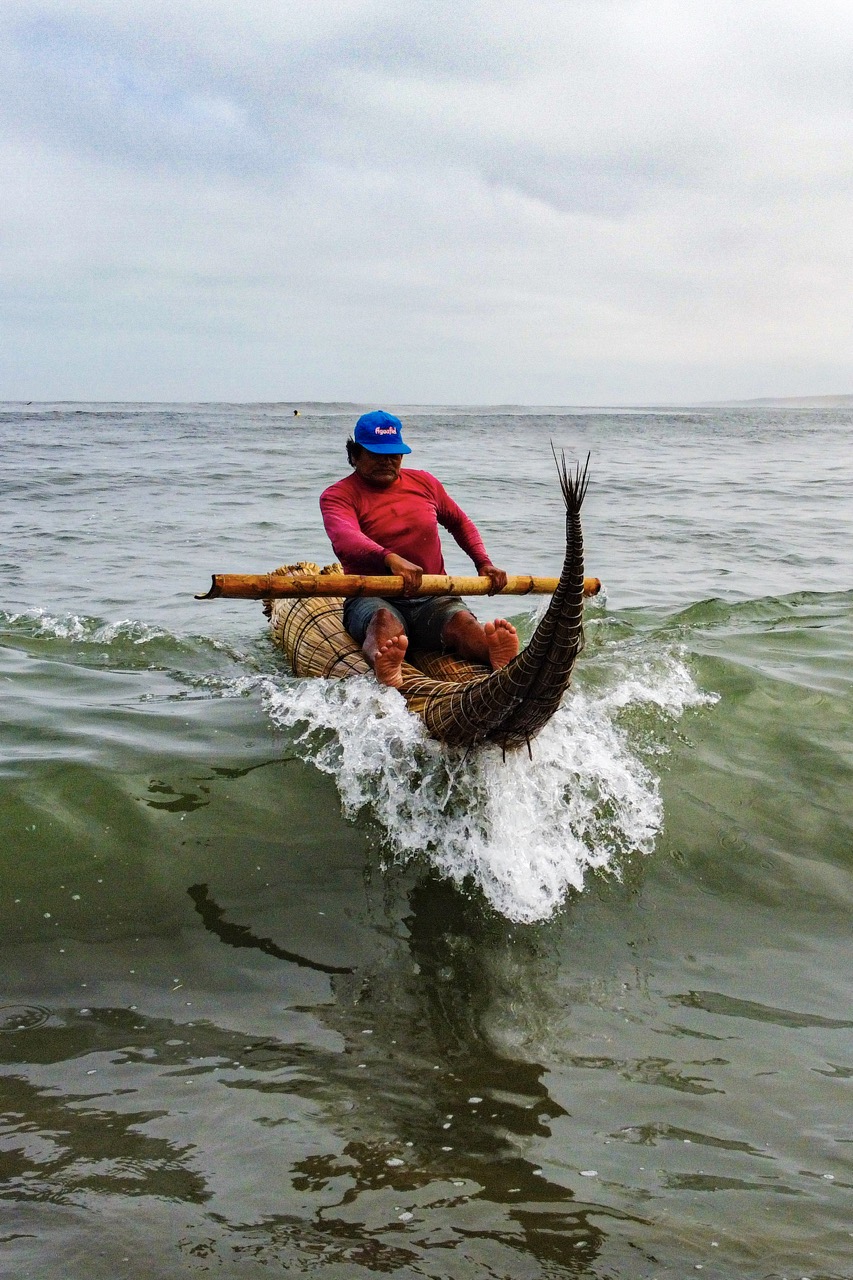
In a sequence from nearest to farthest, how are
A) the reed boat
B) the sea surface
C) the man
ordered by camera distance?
the sea surface < the reed boat < the man

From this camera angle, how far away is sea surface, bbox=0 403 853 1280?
9.46ft

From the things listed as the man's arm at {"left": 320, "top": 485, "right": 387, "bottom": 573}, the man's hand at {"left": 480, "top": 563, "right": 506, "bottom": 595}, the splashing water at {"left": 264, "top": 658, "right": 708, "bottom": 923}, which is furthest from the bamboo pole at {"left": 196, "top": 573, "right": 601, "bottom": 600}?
the splashing water at {"left": 264, "top": 658, "right": 708, "bottom": 923}

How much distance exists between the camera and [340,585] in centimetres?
554

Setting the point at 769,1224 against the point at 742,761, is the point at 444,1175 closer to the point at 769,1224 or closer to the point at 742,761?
the point at 769,1224

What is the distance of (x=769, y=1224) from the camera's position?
9.48 feet

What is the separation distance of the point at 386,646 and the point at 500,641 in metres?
0.65

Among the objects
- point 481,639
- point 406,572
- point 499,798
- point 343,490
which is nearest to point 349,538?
point 343,490

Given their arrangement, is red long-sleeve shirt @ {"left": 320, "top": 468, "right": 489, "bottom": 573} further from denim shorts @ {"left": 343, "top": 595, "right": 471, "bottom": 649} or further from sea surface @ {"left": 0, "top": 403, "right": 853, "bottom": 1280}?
sea surface @ {"left": 0, "top": 403, "right": 853, "bottom": 1280}

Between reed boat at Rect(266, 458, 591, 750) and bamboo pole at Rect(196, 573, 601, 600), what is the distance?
0.20ft

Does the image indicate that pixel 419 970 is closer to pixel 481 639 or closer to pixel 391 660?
pixel 391 660

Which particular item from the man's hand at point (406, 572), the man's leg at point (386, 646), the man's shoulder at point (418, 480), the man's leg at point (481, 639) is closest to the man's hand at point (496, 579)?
the man's leg at point (481, 639)

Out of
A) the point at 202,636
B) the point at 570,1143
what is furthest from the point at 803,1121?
the point at 202,636

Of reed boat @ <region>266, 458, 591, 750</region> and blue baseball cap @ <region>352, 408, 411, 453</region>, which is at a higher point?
blue baseball cap @ <region>352, 408, 411, 453</region>

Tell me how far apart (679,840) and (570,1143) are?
7.88 feet
